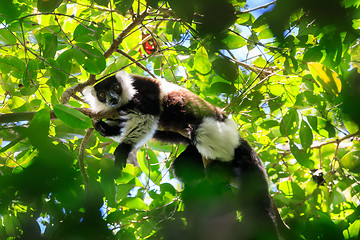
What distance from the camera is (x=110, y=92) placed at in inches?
199

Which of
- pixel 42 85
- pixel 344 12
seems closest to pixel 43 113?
pixel 344 12

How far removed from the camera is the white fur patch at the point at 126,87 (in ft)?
15.9

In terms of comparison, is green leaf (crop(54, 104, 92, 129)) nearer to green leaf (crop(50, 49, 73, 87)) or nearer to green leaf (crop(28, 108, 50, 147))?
green leaf (crop(28, 108, 50, 147))

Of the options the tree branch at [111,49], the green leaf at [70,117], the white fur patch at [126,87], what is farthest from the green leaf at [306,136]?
the green leaf at [70,117]

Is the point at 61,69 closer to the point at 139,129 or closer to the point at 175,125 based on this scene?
the point at 139,129

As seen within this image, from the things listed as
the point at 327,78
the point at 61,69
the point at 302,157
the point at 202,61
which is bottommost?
the point at 302,157

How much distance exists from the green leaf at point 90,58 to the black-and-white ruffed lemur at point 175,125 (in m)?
1.08

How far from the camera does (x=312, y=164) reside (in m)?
3.77

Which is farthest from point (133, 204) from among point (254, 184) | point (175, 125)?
point (175, 125)

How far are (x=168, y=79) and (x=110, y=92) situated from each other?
Result: 98 cm

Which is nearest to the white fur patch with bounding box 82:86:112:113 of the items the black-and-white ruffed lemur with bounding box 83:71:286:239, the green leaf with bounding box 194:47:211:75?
the black-and-white ruffed lemur with bounding box 83:71:286:239

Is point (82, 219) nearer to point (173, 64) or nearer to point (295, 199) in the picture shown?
point (295, 199)

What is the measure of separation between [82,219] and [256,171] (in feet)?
9.24

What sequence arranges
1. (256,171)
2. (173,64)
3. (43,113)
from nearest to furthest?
(43,113) → (256,171) → (173,64)
